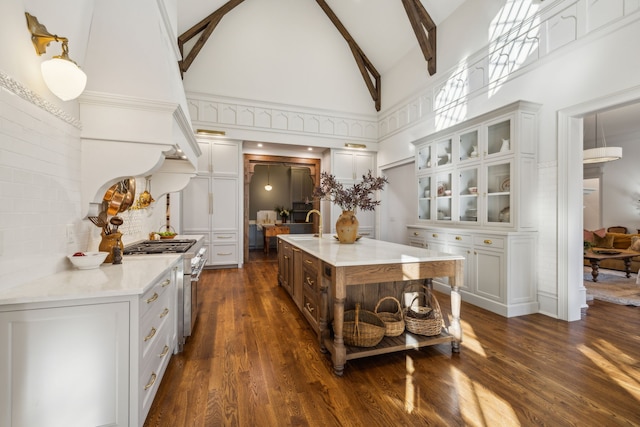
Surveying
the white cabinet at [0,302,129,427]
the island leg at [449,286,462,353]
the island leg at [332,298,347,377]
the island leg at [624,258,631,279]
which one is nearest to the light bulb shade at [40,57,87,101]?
the white cabinet at [0,302,129,427]

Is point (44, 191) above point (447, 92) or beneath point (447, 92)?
beneath

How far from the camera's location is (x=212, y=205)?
226 inches

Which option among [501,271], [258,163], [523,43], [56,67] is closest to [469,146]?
[523,43]

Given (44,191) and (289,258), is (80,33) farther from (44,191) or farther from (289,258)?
(289,258)

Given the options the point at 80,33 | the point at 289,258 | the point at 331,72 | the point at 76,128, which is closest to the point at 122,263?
the point at 76,128

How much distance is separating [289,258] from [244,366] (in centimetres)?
167

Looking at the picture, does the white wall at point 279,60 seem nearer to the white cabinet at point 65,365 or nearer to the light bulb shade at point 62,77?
the light bulb shade at point 62,77

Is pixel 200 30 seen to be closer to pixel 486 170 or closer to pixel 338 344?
pixel 486 170

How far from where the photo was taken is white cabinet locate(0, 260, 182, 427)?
1.15 metres

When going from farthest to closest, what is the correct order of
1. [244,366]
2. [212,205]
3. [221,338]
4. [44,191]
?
[212,205], [221,338], [244,366], [44,191]

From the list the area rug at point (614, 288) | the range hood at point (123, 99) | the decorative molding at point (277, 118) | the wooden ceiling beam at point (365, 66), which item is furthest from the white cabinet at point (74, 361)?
the wooden ceiling beam at point (365, 66)

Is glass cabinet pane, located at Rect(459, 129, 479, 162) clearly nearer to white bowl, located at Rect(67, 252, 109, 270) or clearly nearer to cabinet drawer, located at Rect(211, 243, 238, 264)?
white bowl, located at Rect(67, 252, 109, 270)

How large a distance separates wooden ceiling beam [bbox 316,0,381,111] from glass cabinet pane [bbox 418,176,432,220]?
295 centimetres

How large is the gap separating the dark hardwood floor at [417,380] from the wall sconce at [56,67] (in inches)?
73.1
